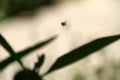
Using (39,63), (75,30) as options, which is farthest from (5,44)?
(75,30)

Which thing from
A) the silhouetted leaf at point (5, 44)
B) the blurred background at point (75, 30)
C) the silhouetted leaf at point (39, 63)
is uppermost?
the silhouetted leaf at point (5, 44)

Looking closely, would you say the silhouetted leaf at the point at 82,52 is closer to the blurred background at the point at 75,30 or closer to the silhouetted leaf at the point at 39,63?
the silhouetted leaf at the point at 39,63

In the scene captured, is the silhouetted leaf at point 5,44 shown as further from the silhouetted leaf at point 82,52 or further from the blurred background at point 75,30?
the blurred background at point 75,30

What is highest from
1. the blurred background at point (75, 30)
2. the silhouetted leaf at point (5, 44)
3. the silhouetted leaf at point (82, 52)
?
the silhouetted leaf at point (5, 44)

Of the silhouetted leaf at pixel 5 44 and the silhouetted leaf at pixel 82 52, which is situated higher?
the silhouetted leaf at pixel 5 44

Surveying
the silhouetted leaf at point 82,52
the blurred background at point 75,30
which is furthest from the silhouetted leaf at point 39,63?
the blurred background at point 75,30

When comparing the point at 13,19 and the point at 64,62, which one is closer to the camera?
the point at 64,62

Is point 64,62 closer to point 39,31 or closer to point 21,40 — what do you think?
point 39,31

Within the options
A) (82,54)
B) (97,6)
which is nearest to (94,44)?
(82,54)

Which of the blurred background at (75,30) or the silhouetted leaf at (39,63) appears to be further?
the blurred background at (75,30)
